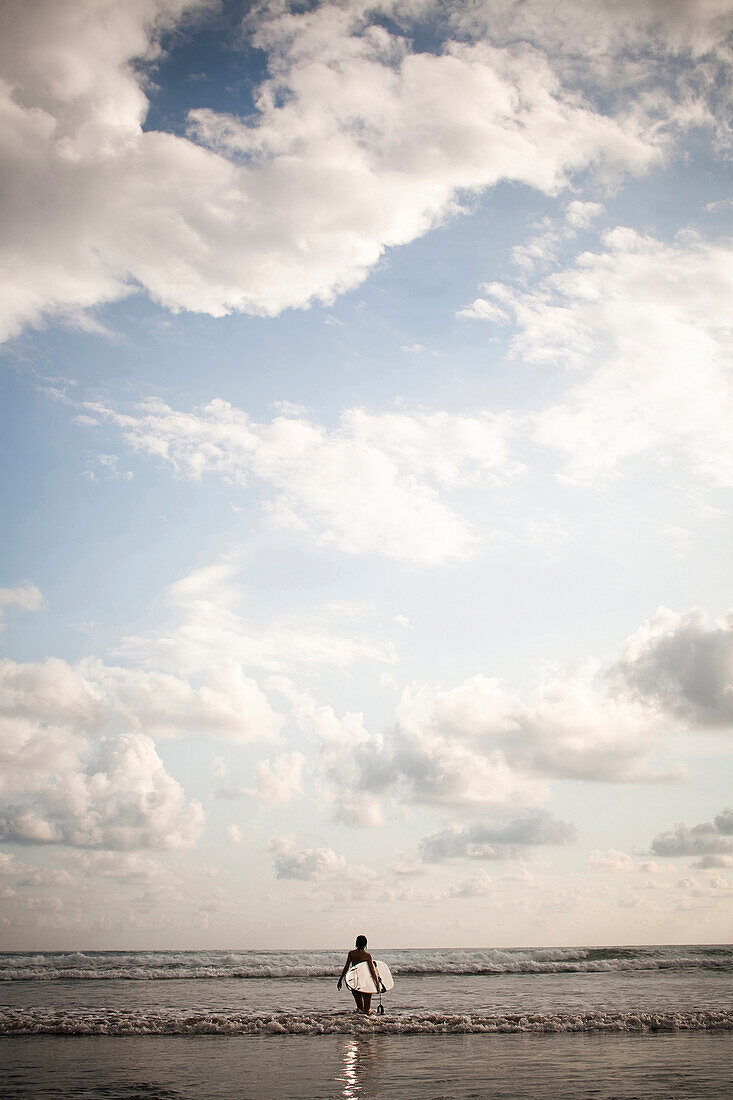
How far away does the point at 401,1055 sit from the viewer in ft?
47.4

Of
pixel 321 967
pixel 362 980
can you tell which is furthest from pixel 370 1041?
pixel 321 967

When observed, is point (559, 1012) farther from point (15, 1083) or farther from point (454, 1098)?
point (15, 1083)

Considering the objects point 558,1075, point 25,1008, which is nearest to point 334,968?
point 25,1008

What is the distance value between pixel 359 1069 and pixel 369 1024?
21.6 ft

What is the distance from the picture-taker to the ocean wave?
58.4 ft

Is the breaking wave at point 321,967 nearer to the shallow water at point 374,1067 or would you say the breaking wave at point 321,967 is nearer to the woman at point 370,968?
the woman at point 370,968

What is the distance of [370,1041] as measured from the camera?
16.5 meters

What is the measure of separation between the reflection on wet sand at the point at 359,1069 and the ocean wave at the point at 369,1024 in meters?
2.00

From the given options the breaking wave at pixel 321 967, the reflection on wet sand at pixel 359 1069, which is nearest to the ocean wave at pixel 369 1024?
the reflection on wet sand at pixel 359 1069

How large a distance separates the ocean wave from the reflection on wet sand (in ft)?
6.56

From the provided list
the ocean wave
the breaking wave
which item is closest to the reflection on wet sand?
the ocean wave

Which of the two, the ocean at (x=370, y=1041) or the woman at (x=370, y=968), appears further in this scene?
the woman at (x=370, y=968)

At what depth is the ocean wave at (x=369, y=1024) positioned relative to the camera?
17.8 m

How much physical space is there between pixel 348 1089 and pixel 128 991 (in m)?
24.2
